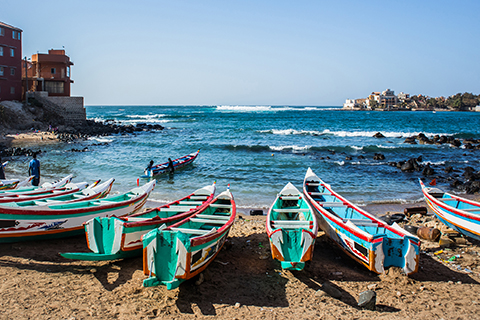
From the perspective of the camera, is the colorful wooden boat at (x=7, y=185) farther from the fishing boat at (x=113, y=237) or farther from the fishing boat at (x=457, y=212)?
the fishing boat at (x=457, y=212)

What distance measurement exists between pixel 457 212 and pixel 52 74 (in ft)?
166

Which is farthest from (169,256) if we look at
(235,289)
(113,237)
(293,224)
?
(293,224)

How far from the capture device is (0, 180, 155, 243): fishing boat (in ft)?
24.4

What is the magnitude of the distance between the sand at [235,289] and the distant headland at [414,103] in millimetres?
157827

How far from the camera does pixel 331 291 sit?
6195 millimetres

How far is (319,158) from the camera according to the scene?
25781 mm

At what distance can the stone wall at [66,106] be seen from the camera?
40.6 meters

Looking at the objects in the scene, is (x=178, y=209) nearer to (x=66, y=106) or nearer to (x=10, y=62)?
(x=10, y=62)

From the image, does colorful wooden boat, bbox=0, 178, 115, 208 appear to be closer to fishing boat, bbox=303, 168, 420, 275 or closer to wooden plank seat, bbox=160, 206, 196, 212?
wooden plank seat, bbox=160, 206, 196, 212

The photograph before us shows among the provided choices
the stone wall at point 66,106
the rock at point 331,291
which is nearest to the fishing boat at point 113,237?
the rock at point 331,291

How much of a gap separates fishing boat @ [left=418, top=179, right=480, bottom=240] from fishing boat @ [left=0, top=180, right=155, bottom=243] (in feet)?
29.5

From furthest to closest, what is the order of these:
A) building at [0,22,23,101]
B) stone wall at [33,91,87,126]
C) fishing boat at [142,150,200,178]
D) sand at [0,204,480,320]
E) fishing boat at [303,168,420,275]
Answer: stone wall at [33,91,87,126]
building at [0,22,23,101]
fishing boat at [142,150,200,178]
fishing boat at [303,168,420,275]
sand at [0,204,480,320]

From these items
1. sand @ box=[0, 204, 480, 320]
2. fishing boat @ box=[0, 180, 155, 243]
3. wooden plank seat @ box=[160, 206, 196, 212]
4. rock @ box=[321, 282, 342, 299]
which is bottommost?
sand @ box=[0, 204, 480, 320]

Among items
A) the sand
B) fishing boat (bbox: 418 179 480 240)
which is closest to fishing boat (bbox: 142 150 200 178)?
the sand
